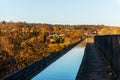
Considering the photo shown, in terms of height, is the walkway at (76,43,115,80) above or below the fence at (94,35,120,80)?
below

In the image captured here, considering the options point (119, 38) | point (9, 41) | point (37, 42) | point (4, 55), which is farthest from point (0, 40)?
point (119, 38)

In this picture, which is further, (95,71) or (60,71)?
(95,71)

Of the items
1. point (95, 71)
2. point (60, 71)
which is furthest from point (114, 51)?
point (95, 71)

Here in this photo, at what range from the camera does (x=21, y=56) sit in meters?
55.6

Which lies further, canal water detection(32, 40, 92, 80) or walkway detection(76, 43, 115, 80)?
walkway detection(76, 43, 115, 80)

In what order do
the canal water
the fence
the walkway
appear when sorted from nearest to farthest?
the canal water → the fence → the walkway

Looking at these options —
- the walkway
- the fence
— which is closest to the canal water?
the walkway

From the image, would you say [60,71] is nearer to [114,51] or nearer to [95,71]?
[114,51]

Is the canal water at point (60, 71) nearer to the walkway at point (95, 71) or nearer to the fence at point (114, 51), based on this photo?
the walkway at point (95, 71)

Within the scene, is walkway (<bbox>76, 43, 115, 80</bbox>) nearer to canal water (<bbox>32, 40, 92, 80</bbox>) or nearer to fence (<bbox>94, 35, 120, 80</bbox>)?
canal water (<bbox>32, 40, 92, 80</bbox>)

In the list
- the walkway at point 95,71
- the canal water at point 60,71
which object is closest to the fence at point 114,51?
the walkway at point 95,71

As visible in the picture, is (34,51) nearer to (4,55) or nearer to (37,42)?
(37,42)

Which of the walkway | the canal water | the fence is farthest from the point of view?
the walkway

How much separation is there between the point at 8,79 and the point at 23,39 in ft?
211
